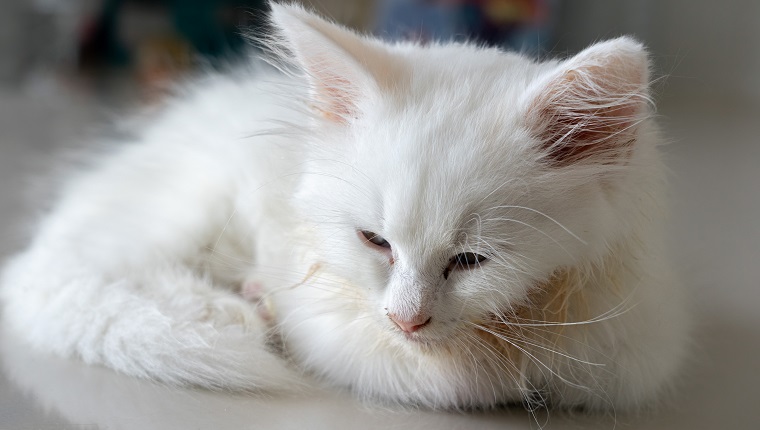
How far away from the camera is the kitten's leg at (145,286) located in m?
1.37

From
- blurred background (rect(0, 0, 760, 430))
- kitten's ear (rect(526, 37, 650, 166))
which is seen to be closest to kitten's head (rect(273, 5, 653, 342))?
kitten's ear (rect(526, 37, 650, 166))

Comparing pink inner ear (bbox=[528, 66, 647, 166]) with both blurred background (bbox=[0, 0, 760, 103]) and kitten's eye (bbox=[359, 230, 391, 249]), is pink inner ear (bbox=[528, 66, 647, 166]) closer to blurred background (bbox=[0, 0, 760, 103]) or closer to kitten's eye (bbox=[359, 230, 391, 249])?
kitten's eye (bbox=[359, 230, 391, 249])

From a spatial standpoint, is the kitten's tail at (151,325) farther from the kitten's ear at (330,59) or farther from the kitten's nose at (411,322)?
the kitten's ear at (330,59)

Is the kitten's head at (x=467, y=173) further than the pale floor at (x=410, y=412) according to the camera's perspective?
No

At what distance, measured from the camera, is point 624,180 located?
1.19m

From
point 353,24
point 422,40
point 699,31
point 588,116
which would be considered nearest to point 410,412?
point 588,116

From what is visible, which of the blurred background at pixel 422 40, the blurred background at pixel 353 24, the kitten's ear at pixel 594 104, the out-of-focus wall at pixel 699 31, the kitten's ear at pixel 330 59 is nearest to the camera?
the kitten's ear at pixel 594 104

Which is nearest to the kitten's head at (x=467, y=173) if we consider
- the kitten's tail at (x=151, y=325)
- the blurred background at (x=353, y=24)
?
the kitten's tail at (x=151, y=325)

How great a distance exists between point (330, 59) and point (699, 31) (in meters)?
4.64

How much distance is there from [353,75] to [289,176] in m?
0.28

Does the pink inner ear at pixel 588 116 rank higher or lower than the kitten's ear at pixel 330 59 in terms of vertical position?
higher

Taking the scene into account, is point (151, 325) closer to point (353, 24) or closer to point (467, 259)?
point (467, 259)

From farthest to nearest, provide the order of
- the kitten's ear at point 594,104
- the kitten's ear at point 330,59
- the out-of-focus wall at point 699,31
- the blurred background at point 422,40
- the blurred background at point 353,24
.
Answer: the out-of-focus wall at point 699,31 < the blurred background at point 353,24 < the blurred background at point 422,40 < the kitten's ear at point 330,59 < the kitten's ear at point 594,104

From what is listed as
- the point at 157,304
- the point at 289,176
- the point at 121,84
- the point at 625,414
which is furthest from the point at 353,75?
the point at 121,84
